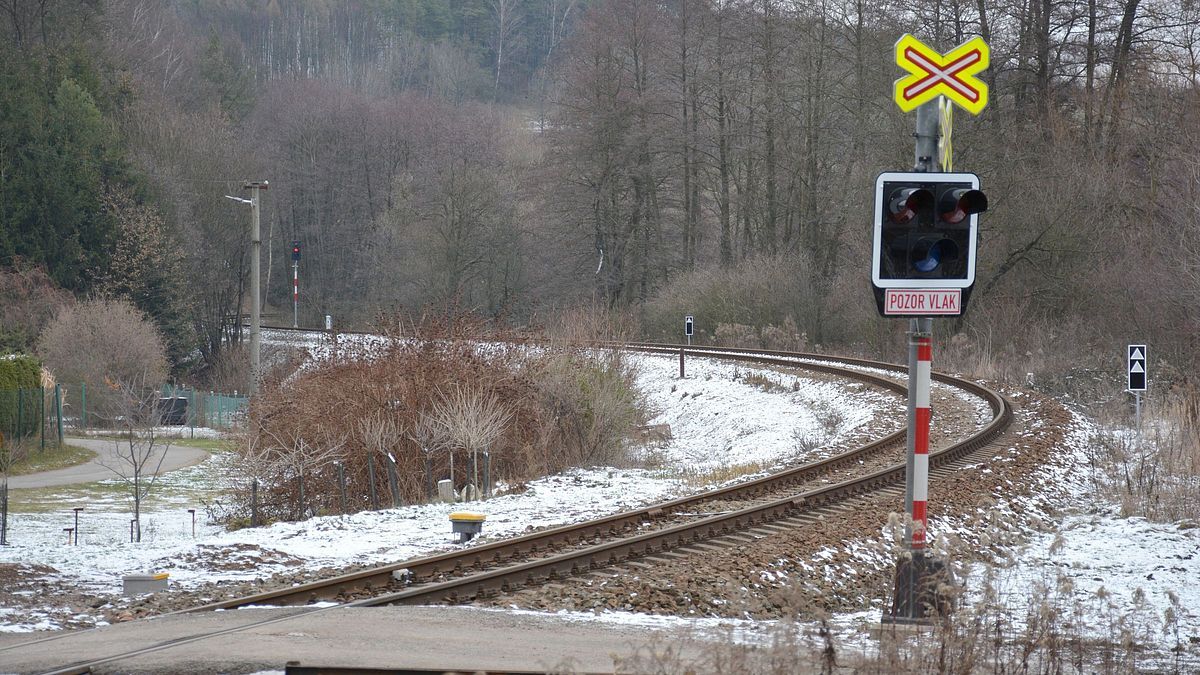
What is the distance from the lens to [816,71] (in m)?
45.5

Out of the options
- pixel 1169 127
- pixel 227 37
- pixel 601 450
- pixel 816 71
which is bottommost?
pixel 601 450

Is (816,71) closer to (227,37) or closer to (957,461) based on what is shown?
(957,461)

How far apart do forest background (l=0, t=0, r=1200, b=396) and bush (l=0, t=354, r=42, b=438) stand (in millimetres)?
9278

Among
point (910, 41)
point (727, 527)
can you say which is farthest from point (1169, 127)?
point (910, 41)

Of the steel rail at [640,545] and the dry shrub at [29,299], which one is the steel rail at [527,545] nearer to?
the steel rail at [640,545]

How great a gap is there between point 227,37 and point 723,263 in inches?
2586

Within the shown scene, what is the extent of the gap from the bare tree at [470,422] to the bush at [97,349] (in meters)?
26.3

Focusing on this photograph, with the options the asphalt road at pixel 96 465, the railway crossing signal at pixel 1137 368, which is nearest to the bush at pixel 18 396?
the asphalt road at pixel 96 465

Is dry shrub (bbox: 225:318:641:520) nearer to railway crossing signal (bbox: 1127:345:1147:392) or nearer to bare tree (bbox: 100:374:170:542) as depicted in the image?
→ bare tree (bbox: 100:374:170:542)

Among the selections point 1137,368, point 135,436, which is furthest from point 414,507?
point 1137,368

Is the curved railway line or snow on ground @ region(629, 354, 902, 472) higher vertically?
the curved railway line

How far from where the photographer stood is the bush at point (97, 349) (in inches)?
1649

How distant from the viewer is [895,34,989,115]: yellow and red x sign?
7.91 metres

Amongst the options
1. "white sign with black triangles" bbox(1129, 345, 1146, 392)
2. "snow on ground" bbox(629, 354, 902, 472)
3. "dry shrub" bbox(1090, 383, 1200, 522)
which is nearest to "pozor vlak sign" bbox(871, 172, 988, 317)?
"dry shrub" bbox(1090, 383, 1200, 522)
